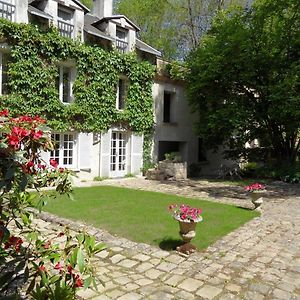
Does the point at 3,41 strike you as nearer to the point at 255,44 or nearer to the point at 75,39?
the point at 75,39

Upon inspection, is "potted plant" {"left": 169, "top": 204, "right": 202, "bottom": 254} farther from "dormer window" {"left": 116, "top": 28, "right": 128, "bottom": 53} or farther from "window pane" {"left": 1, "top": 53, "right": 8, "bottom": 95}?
"dormer window" {"left": 116, "top": 28, "right": 128, "bottom": 53}

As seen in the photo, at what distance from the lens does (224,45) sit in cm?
1597

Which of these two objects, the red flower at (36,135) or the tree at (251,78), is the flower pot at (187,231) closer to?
the red flower at (36,135)

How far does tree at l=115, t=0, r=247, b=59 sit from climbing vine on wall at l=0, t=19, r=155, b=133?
10.3 metres

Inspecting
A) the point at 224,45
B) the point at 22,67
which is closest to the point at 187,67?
the point at 224,45

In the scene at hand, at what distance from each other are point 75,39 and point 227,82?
788cm

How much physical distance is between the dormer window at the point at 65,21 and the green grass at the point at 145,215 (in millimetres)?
6903

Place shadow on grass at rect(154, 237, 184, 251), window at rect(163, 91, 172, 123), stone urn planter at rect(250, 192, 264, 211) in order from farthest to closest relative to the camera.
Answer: window at rect(163, 91, 172, 123)
stone urn planter at rect(250, 192, 264, 211)
shadow on grass at rect(154, 237, 184, 251)

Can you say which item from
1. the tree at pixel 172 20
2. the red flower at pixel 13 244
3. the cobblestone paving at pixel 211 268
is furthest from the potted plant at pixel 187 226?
the tree at pixel 172 20

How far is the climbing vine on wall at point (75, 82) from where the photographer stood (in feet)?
38.2

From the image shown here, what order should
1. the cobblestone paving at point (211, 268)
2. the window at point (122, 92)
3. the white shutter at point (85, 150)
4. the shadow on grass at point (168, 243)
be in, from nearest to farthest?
the cobblestone paving at point (211, 268)
the shadow on grass at point (168, 243)
the white shutter at point (85, 150)
the window at point (122, 92)

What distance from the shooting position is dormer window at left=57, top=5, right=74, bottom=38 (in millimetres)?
13133

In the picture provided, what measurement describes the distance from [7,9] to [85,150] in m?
6.07

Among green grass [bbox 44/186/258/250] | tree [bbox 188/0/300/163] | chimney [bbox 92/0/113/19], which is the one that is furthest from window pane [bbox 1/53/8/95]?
tree [bbox 188/0/300/163]
